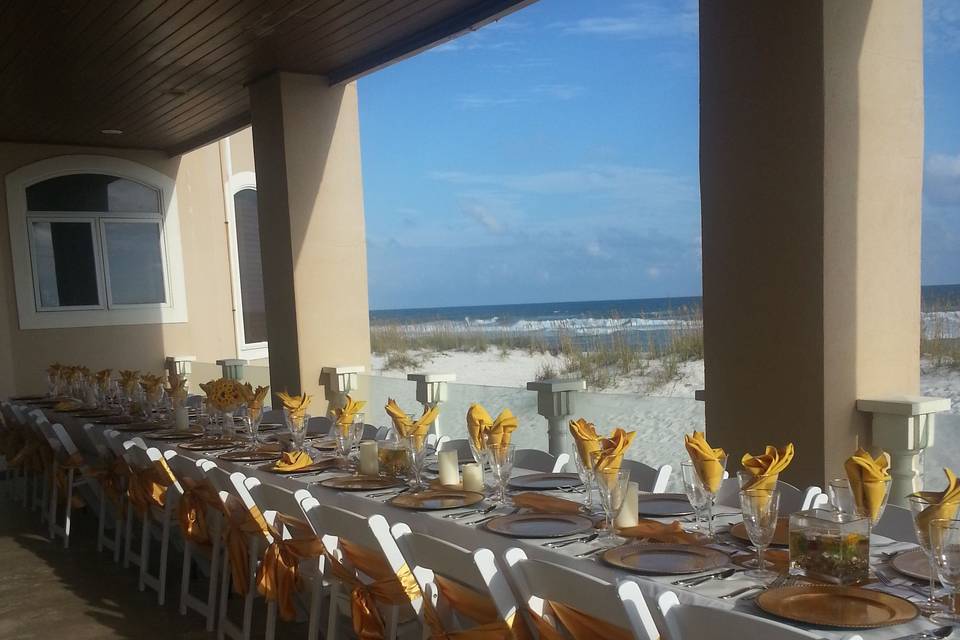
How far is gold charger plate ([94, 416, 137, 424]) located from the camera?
5.22 metres

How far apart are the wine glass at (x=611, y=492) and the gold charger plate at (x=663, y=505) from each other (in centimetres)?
22

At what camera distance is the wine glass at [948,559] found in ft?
5.01

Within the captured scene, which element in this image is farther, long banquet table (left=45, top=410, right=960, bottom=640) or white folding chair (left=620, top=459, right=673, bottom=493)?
white folding chair (left=620, top=459, right=673, bottom=493)

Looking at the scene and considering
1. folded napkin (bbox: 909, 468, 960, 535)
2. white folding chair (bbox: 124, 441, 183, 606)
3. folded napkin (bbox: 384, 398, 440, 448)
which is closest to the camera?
folded napkin (bbox: 909, 468, 960, 535)

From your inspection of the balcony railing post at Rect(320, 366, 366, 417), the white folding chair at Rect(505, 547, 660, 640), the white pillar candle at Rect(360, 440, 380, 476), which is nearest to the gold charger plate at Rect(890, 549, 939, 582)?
the white folding chair at Rect(505, 547, 660, 640)

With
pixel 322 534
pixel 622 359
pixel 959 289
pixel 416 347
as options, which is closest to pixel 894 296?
pixel 322 534

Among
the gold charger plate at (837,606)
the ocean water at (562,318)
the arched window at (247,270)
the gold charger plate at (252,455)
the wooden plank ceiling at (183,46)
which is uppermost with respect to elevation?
the wooden plank ceiling at (183,46)

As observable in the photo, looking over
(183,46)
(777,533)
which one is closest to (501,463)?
(777,533)

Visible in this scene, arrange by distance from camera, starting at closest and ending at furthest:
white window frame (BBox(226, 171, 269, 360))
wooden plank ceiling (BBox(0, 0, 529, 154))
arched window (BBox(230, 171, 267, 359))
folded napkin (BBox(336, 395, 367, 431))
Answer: folded napkin (BBox(336, 395, 367, 431))
wooden plank ceiling (BBox(0, 0, 529, 154))
white window frame (BBox(226, 171, 269, 360))
arched window (BBox(230, 171, 267, 359))

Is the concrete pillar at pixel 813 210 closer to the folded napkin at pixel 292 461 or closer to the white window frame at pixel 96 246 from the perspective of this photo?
the folded napkin at pixel 292 461

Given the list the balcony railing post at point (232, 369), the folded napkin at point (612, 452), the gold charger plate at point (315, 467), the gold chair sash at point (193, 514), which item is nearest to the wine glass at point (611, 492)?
the folded napkin at point (612, 452)

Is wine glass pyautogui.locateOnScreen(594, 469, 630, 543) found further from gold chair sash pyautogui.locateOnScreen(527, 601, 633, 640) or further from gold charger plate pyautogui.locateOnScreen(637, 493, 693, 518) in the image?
gold chair sash pyautogui.locateOnScreen(527, 601, 633, 640)

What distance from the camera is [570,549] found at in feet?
7.07

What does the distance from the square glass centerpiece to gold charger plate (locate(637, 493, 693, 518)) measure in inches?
23.7
